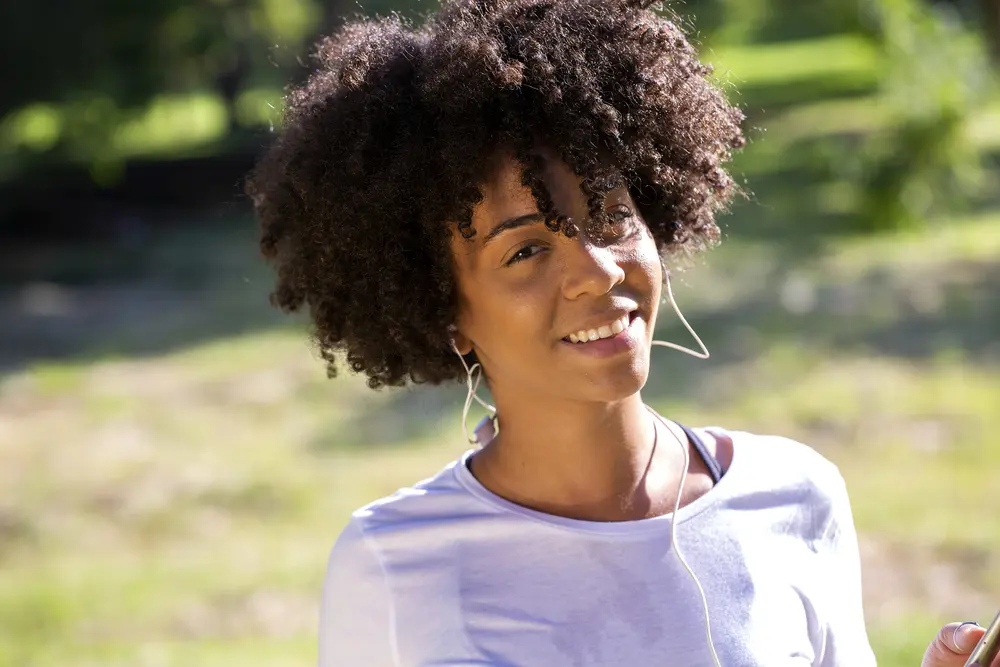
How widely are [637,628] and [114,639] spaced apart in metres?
3.75

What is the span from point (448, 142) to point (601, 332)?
15.2 inches

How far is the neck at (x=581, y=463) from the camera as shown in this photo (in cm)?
212

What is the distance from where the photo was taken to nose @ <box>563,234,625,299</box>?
1984 mm

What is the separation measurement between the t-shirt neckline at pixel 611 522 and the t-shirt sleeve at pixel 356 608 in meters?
0.20

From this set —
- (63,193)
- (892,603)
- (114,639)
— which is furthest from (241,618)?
(63,193)

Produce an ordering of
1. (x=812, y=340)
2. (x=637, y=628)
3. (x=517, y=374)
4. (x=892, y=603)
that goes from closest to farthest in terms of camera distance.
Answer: (x=637, y=628) < (x=517, y=374) < (x=892, y=603) < (x=812, y=340)

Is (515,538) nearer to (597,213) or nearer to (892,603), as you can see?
(597,213)

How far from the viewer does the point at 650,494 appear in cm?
213

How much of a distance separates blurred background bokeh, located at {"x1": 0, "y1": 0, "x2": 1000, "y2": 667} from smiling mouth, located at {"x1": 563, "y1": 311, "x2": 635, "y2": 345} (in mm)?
692

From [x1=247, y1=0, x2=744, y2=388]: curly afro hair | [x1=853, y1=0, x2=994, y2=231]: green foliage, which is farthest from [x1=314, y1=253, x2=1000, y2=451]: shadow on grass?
[x1=247, y1=0, x2=744, y2=388]: curly afro hair

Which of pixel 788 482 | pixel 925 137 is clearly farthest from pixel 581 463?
pixel 925 137

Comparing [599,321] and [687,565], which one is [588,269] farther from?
[687,565]

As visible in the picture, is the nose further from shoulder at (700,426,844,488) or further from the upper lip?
shoulder at (700,426,844,488)

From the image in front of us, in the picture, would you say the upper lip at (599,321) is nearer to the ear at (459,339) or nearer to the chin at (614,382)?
the chin at (614,382)
